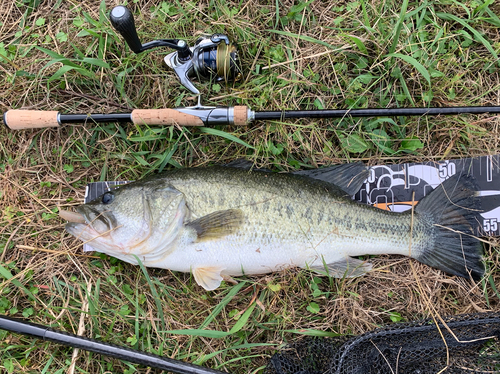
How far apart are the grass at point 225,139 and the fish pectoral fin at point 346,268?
96 mm

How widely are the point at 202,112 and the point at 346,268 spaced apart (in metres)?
1.64

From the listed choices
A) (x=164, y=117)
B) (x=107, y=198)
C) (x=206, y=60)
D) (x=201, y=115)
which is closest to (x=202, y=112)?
(x=201, y=115)

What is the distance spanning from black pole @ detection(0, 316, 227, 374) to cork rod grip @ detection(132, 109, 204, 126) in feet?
5.30

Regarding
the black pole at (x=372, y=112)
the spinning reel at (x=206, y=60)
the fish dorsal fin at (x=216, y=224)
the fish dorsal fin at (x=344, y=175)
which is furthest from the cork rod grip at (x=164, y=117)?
the fish dorsal fin at (x=344, y=175)

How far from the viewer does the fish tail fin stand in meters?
2.71

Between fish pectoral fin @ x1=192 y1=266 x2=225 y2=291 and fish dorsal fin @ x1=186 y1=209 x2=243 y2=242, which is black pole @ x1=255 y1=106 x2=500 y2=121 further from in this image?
fish pectoral fin @ x1=192 y1=266 x2=225 y2=291

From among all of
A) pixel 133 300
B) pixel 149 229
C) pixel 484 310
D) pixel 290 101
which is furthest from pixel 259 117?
pixel 484 310

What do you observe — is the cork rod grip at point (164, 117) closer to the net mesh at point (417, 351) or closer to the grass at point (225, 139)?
the grass at point (225, 139)

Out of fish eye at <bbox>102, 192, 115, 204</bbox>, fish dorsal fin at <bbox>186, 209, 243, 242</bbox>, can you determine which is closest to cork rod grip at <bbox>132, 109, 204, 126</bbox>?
fish eye at <bbox>102, 192, 115, 204</bbox>

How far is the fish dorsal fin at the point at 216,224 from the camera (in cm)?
248

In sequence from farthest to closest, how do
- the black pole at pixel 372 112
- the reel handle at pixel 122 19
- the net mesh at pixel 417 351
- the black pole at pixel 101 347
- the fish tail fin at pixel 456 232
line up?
the fish tail fin at pixel 456 232 < the black pole at pixel 372 112 < the net mesh at pixel 417 351 < the black pole at pixel 101 347 < the reel handle at pixel 122 19

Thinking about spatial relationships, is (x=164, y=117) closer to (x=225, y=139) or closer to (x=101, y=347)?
(x=225, y=139)

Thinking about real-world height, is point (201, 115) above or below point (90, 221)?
above

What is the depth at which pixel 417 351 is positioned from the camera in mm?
2551
